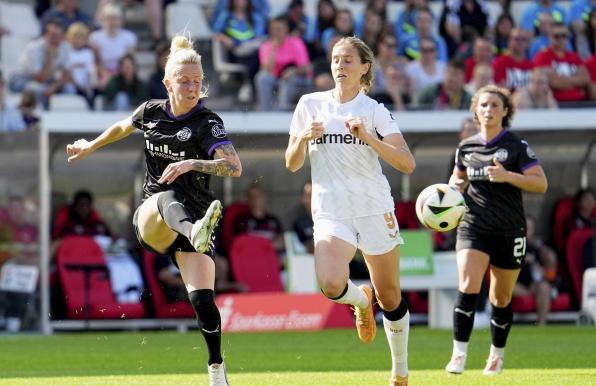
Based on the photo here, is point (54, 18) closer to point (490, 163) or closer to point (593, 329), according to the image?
point (593, 329)

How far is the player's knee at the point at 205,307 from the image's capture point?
824cm

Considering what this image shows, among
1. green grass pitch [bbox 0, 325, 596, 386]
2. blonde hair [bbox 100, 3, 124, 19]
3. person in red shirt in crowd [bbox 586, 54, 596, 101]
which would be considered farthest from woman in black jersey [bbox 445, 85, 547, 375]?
blonde hair [bbox 100, 3, 124, 19]

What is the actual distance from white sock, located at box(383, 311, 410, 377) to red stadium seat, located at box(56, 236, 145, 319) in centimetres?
934

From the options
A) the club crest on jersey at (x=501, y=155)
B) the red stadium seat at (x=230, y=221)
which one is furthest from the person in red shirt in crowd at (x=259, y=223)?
the club crest on jersey at (x=501, y=155)

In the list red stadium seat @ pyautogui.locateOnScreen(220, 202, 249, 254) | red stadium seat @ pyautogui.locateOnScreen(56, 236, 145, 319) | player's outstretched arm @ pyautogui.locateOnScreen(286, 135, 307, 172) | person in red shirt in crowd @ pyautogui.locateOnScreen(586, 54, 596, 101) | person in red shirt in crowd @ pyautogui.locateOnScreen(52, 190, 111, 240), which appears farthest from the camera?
person in red shirt in crowd @ pyautogui.locateOnScreen(586, 54, 596, 101)

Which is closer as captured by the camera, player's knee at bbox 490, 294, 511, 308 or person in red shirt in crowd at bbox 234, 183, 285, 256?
player's knee at bbox 490, 294, 511, 308

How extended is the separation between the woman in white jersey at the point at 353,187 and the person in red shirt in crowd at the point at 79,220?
32.8 ft

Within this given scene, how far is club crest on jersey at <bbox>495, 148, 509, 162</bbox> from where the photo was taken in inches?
416

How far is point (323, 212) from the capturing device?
8492 millimetres

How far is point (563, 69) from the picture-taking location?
63.4ft

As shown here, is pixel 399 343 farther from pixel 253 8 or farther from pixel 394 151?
pixel 253 8

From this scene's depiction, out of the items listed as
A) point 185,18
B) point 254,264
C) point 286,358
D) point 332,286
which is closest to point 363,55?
point 332,286

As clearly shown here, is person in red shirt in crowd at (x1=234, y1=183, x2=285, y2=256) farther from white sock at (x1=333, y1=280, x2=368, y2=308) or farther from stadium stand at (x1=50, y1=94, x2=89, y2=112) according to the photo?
white sock at (x1=333, y1=280, x2=368, y2=308)

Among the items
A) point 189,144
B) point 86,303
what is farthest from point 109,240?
point 189,144
